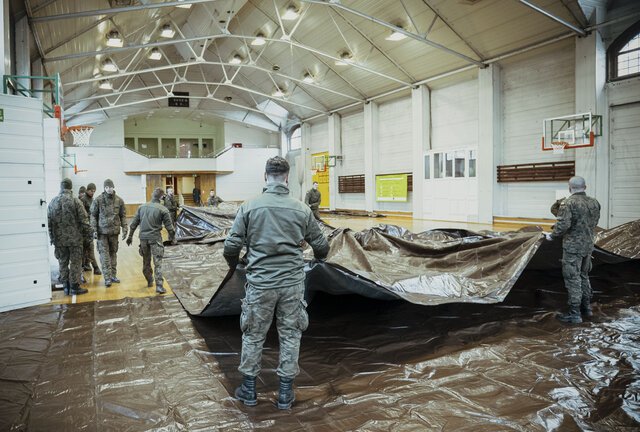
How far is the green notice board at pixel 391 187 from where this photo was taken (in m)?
15.5

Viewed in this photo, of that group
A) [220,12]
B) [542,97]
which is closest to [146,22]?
[220,12]

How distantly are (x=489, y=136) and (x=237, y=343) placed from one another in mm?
10643

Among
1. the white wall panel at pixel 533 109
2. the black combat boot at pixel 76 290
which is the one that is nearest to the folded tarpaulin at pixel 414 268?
the black combat boot at pixel 76 290

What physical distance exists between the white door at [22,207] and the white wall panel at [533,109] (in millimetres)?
11018

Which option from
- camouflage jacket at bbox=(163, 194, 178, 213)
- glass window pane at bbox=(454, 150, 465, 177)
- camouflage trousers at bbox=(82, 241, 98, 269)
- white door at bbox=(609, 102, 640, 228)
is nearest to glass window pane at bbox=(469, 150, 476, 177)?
glass window pane at bbox=(454, 150, 465, 177)

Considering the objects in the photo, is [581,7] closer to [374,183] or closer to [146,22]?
[374,183]

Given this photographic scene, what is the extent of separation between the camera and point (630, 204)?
8.91 metres

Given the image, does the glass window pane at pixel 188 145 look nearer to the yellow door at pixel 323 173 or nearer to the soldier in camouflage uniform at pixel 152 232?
the yellow door at pixel 323 173

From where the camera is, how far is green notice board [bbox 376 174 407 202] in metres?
15.5

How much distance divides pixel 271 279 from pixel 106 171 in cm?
2248

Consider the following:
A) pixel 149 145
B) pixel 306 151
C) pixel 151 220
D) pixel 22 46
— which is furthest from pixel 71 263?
pixel 149 145

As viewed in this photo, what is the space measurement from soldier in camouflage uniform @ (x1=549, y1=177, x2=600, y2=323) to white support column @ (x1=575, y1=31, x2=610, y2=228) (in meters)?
6.19

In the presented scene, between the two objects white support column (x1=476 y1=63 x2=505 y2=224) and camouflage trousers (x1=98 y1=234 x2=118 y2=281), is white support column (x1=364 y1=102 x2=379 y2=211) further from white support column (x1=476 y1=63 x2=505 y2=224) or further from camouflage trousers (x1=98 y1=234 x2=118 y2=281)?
camouflage trousers (x1=98 y1=234 x2=118 y2=281)

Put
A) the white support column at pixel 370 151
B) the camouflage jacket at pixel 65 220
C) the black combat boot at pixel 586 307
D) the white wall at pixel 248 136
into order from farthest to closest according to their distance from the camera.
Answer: the white wall at pixel 248 136, the white support column at pixel 370 151, the camouflage jacket at pixel 65 220, the black combat boot at pixel 586 307
